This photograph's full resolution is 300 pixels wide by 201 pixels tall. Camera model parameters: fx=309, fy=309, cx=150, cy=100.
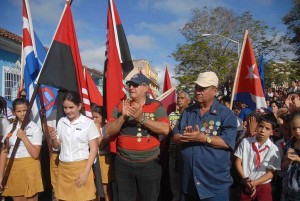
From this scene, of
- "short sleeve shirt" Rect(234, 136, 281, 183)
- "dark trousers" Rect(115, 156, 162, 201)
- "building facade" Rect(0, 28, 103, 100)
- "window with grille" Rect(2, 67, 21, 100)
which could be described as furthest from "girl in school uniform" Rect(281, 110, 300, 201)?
"window with grille" Rect(2, 67, 21, 100)

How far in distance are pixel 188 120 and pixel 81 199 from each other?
1506mm

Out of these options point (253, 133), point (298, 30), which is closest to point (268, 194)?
point (253, 133)

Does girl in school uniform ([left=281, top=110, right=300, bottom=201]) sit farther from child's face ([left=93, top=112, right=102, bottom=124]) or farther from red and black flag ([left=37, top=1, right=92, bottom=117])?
child's face ([left=93, top=112, right=102, bottom=124])

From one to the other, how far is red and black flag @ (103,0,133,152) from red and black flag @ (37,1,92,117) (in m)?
0.34

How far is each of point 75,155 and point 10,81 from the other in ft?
32.5

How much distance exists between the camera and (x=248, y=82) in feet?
17.6

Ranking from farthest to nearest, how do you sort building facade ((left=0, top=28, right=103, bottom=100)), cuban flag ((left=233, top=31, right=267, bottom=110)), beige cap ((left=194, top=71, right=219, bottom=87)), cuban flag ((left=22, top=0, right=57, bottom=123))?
building facade ((left=0, top=28, right=103, bottom=100)) → cuban flag ((left=233, top=31, right=267, bottom=110)) → cuban flag ((left=22, top=0, right=57, bottom=123)) → beige cap ((left=194, top=71, right=219, bottom=87))

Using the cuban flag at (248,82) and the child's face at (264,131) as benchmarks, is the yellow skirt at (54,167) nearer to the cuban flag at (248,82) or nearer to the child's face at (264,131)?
the child's face at (264,131)

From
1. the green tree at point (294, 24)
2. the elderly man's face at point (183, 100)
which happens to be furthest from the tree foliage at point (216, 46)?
the elderly man's face at point (183, 100)

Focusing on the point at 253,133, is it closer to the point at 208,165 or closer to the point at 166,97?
the point at 208,165

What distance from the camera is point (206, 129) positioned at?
10.1 ft

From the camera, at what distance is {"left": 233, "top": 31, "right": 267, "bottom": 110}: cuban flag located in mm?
5266

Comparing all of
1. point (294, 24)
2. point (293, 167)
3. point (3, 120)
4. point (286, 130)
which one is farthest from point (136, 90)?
point (294, 24)

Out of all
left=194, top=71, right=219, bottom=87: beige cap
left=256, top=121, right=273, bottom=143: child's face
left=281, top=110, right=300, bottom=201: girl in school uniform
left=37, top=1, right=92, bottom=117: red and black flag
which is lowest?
left=281, top=110, right=300, bottom=201: girl in school uniform
